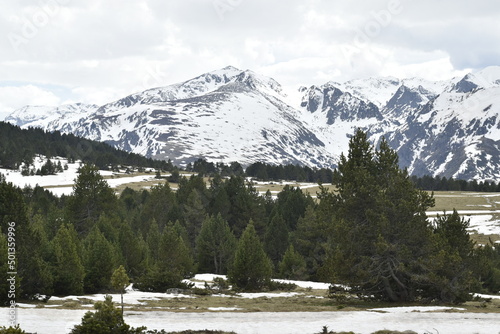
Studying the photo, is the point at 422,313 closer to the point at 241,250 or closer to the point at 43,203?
the point at 241,250

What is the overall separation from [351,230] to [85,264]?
22103mm

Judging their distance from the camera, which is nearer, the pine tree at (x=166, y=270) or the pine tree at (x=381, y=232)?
the pine tree at (x=381, y=232)

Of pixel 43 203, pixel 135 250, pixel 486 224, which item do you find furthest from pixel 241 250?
pixel 486 224

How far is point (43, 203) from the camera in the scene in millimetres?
89375

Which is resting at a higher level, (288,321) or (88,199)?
(88,199)

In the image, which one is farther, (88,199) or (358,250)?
(88,199)

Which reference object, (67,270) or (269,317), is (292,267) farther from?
(269,317)

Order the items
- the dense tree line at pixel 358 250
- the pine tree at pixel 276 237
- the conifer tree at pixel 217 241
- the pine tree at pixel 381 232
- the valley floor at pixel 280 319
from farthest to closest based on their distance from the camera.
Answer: the pine tree at pixel 276 237 < the conifer tree at pixel 217 241 < the pine tree at pixel 381 232 < the dense tree line at pixel 358 250 < the valley floor at pixel 280 319

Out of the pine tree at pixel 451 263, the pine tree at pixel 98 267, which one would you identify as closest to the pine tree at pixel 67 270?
the pine tree at pixel 98 267

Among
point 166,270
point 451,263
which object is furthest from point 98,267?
point 451,263

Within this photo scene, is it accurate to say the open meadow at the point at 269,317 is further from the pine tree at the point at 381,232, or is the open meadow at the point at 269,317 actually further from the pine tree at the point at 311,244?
the pine tree at the point at 311,244

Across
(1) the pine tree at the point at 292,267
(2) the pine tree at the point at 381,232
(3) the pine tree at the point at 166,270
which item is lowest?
(1) the pine tree at the point at 292,267

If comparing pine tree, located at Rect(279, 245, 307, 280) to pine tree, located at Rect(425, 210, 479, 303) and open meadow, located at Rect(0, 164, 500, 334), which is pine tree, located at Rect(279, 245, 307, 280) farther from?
pine tree, located at Rect(425, 210, 479, 303)

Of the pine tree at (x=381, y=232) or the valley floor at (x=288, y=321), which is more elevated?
the pine tree at (x=381, y=232)
